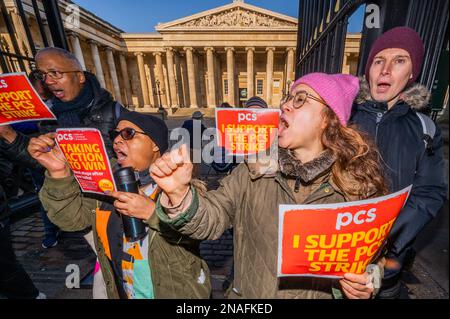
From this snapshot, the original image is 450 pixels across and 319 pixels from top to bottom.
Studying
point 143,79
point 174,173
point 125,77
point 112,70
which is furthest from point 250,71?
point 174,173

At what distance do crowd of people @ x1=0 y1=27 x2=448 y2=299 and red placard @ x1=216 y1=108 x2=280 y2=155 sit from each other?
2045 mm

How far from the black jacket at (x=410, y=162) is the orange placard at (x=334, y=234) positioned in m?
0.68

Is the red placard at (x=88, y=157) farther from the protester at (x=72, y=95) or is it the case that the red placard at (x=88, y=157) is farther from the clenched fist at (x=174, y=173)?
the protester at (x=72, y=95)

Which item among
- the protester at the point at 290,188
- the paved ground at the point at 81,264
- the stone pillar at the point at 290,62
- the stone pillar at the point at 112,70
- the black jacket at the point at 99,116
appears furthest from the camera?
the stone pillar at the point at 290,62

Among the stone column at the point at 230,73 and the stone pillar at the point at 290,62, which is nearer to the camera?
the stone pillar at the point at 290,62

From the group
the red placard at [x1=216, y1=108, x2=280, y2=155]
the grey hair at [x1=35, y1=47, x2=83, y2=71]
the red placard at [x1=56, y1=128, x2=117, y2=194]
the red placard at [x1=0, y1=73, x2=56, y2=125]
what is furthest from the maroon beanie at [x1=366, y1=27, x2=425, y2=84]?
the grey hair at [x1=35, y1=47, x2=83, y2=71]

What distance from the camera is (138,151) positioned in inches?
67.4

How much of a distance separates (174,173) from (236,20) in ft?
128

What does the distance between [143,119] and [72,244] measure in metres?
3.41

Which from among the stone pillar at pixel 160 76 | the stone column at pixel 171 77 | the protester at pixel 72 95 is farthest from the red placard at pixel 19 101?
the stone pillar at pixel 160 76

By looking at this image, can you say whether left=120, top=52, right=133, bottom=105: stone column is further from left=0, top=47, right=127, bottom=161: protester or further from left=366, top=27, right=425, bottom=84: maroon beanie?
left=366, top=27, right=425, bottom=84: maroon beanie

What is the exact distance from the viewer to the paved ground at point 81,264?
2.46m

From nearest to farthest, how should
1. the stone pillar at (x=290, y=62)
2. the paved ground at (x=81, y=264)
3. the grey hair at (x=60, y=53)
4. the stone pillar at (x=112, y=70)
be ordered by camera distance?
the grey hair at (x=60, y=53) → the paved ground at (x=81, y=264) → the stone pillar at (x=112, y=70) → the stone pillar at (x=290, y=62)
